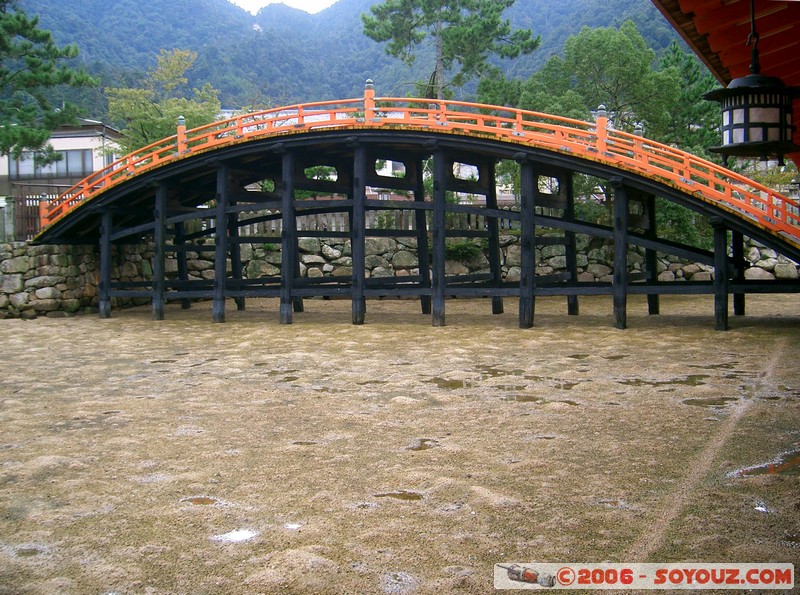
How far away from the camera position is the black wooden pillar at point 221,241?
53.5 ft

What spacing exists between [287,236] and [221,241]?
5.33 feet

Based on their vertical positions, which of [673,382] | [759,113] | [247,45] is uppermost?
[247,45]

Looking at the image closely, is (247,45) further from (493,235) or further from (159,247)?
(493,235)

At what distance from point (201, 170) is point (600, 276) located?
11250 millimetres

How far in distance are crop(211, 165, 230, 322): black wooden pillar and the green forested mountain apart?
2985 centimetres

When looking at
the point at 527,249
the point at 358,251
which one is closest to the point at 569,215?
the point at 527,249

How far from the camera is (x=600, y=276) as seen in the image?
70.7ft

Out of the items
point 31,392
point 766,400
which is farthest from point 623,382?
point 31,392

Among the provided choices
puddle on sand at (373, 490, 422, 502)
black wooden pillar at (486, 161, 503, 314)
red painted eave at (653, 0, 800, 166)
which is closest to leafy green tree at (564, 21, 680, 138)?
black wooden pillar at (486, 161, 503, 314)

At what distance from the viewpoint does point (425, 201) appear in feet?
54.1

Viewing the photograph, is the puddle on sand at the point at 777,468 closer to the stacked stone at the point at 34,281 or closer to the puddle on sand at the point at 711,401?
the puddle on sand at the point at 711,401

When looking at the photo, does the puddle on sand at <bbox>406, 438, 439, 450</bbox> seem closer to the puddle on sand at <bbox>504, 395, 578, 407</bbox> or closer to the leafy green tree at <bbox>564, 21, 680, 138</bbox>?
the puddle on sand at <bbox>504, 395, 578, 407</bbox>

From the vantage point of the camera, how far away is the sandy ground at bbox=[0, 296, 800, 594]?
3.78 m

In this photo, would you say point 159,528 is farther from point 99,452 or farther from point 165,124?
point 165,124
